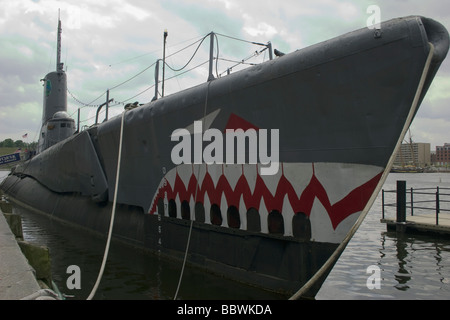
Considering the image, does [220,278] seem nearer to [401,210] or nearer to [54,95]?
[401,210]

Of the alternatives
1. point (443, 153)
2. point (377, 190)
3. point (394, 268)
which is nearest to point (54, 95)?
point (394, 268)

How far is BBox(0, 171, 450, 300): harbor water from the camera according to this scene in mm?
6848

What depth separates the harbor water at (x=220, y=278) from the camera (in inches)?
270

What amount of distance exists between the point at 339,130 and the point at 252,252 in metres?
2.41

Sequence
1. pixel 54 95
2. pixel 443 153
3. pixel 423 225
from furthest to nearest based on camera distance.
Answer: pixel 443 153 → pixel 54 95 → pixel 423 225

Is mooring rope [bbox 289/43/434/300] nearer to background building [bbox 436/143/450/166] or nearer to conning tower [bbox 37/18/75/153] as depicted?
conning tower [bbox 37/18/75/153]

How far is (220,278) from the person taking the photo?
702 cm

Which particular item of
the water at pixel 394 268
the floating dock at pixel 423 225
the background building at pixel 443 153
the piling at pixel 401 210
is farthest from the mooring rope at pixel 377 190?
the background building at pixel 443 153

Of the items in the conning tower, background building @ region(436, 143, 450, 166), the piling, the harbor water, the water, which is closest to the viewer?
the harbor water

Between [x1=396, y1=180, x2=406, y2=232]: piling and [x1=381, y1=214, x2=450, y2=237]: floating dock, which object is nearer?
[x1=381, y1=214, x2=450, y2=237]: floating dock

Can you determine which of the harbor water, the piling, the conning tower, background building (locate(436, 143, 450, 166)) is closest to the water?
the harbor water

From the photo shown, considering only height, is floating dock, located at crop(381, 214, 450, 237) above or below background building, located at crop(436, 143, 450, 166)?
below
